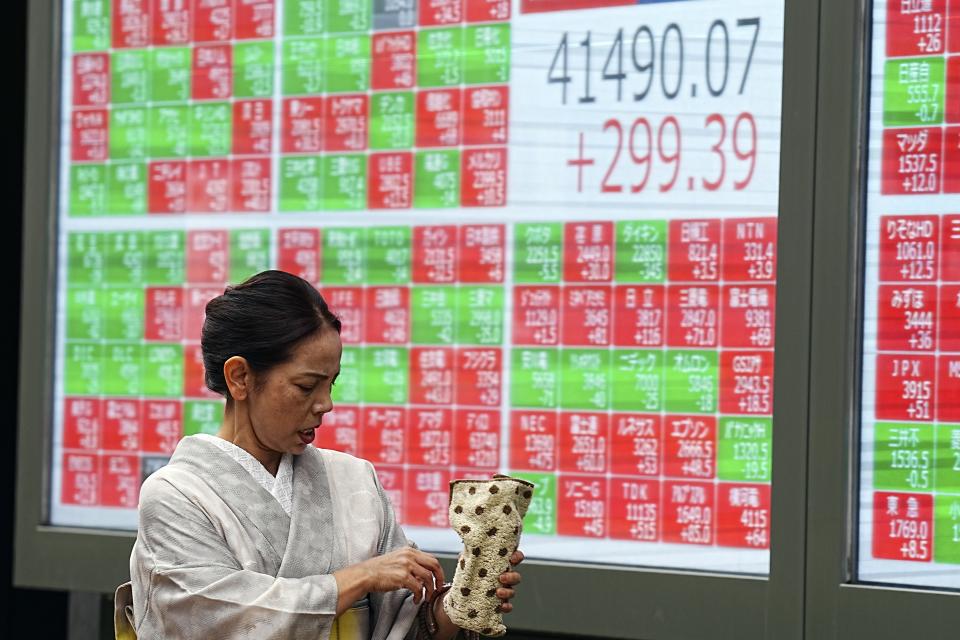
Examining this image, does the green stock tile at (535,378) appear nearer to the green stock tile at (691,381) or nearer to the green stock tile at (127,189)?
the green stock tile at (691,381)

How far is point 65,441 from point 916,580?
2.15m

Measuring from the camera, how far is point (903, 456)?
2910 mm

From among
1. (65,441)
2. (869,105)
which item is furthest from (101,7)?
(869,105)

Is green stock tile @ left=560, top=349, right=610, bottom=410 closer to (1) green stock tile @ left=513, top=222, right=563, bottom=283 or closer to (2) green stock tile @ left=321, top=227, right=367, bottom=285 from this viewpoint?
(1) green stock tile @ left=513, top=222, right=563, bottom=283

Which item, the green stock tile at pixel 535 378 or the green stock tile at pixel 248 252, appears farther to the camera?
the green stock tile at pixel 248 252

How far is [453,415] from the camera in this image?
3.35 meters

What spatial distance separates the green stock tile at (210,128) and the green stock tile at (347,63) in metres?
0.29

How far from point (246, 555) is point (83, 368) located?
159cm

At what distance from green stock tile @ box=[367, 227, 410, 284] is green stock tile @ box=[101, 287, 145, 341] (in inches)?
25.6

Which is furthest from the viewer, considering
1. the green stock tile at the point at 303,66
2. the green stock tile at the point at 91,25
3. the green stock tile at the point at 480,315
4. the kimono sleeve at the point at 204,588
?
the green stock tile at the point at 91,25

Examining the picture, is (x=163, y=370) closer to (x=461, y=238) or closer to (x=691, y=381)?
(x=461, y=238)

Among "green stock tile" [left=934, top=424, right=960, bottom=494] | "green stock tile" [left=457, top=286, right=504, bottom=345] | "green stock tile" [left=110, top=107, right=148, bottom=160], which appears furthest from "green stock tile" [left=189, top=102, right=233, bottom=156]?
"green stock tile" [left=934, top=424, right=960, bottom=494]

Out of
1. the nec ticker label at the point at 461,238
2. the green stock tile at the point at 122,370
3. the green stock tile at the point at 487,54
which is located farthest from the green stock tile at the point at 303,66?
the green stock tile at the point at 122,370

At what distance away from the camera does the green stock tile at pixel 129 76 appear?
3689 mm
